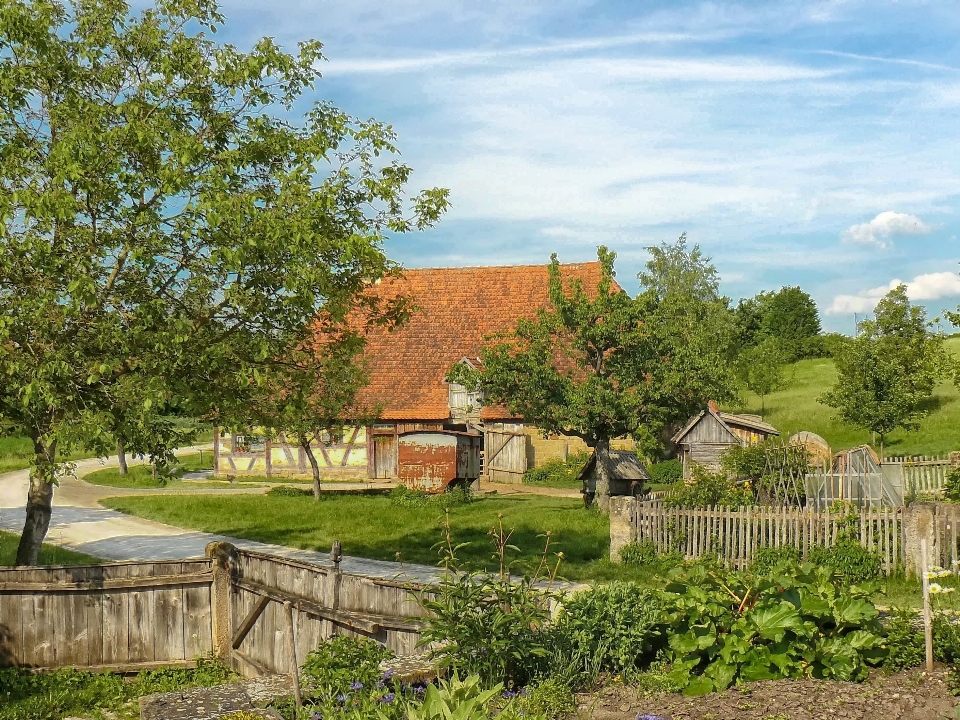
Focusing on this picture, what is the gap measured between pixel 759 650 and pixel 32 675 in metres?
8.41

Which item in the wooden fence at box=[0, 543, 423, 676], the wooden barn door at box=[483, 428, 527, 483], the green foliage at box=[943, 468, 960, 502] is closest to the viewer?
the wooden fence at box=[0, 543, 423, 676]

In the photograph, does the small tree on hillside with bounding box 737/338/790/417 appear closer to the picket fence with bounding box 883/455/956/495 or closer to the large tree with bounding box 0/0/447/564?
the picket fence with bounding box 883/455/956/495

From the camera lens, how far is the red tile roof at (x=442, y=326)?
33.8m

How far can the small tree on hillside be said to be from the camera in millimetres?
47406

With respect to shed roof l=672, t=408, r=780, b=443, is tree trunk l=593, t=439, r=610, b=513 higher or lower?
lower

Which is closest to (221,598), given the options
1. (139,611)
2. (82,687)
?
(139,611)

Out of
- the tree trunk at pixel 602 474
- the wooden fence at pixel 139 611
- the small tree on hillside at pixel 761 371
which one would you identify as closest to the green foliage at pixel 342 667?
the wooden fence at pixel 139 611

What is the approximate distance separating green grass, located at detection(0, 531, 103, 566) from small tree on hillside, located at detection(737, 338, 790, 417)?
36.3m

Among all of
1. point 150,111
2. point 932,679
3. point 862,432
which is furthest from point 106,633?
point 862,432

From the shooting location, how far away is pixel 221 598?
11.0m

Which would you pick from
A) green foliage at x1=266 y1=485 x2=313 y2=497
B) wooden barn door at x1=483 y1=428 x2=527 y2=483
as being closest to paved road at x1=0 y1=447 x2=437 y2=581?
green foliage at x1=266 y1=485 x2=313 y2=497

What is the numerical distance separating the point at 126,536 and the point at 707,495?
12.8 m

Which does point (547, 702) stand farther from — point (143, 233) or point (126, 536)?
point (126, 536)

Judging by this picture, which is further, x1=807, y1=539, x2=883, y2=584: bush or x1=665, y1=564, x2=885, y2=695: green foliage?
x1=807, y1=539, x2=883, y2=584: bush
